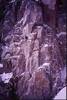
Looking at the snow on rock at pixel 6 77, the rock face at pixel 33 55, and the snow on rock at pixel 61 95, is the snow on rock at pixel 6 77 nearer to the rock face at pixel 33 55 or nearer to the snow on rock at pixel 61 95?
the rock face at pixel 33 55

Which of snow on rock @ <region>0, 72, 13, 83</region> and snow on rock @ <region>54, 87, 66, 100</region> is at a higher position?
snow on rock @ <region>0, 72, 13, 83</region>

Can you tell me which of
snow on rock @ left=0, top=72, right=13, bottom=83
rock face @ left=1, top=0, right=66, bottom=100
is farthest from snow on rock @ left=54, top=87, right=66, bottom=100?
snow on rock @ left=0, top=72, right=13, bottom=83

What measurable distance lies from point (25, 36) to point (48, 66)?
290 millimetres

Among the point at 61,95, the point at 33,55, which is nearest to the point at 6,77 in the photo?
the point at 33,55

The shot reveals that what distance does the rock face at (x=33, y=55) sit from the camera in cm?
185

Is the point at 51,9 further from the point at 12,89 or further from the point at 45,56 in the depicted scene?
the point at 12,89

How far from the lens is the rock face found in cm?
185

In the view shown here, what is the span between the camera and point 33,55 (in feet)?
6.31

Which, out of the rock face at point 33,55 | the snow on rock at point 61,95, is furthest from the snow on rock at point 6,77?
the snow on rock at point 61,95

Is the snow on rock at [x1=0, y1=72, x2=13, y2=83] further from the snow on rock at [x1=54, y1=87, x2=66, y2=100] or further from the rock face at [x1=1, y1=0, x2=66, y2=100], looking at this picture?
the snow on rock at [x1=54, y1=87, x2=66, y2=100]

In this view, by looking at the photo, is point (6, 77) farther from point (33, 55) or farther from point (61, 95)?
point (61, 95)

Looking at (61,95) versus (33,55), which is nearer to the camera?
(61,95)

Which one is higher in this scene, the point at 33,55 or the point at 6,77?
the point at 33,55

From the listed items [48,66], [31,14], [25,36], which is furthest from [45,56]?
[31,14]
